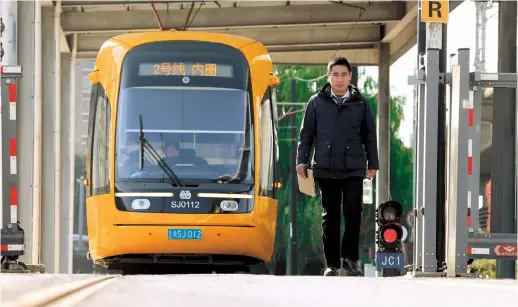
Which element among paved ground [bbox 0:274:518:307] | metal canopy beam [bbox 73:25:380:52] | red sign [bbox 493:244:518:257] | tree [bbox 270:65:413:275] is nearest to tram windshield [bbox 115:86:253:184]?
red sign [bbox 493:244:518:257]

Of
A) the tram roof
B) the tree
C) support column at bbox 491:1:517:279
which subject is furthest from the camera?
the tree

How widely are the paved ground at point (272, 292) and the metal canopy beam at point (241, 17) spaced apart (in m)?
21.8

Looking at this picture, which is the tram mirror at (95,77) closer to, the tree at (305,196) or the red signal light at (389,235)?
the red signal light at (389,235)

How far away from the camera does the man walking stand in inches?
467

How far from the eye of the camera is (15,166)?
12.4 meters

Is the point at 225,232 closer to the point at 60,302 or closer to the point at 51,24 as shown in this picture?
the point at 60,302

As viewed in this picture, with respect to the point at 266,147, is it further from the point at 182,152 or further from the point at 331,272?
the point at 331,272

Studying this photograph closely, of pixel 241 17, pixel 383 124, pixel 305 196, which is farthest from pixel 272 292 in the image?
pixel 305 196

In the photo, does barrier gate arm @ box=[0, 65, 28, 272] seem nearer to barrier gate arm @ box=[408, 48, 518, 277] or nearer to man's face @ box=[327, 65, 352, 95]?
man's face @ box=[327, 65, 352, 95]

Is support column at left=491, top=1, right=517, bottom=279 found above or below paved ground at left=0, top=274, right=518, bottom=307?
above

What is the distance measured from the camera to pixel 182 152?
626 inches

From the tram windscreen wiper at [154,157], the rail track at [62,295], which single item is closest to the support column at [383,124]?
the tram windscreen wiper at [154,157]

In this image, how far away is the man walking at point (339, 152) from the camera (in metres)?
11.9

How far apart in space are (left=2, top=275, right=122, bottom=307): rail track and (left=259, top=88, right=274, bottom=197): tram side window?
26.9 ft
